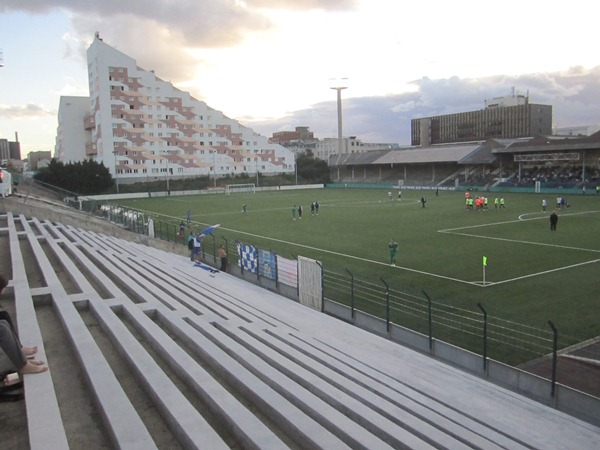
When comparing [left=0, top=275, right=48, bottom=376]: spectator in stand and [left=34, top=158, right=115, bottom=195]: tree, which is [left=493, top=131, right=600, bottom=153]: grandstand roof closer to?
[left=34, top=158, right=115, bottom=195]: tree

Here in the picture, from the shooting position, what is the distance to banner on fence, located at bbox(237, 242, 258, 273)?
1916 centimetres

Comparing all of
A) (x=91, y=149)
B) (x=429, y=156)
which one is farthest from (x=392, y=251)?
(x=91, y=149)

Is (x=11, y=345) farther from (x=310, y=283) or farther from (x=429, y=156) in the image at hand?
(x=429, y=156)

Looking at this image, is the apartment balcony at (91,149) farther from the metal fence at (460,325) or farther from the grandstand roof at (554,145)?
the metal fence at (460,325)

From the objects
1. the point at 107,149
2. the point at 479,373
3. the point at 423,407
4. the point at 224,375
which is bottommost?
the point at 479,373

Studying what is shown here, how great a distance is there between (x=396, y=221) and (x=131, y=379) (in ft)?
112

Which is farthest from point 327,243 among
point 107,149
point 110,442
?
point 107,149

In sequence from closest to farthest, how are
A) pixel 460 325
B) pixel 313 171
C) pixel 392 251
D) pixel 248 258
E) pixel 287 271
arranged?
pixel 460 325, pixel 287 271, pixel 248 258, pixel 392 251, pixel 313 171

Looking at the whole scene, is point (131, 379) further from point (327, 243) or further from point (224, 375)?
point (327, 243)

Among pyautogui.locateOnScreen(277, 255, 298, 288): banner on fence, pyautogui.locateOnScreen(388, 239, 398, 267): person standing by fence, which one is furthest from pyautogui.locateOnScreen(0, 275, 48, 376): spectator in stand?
pyautogui.locateOnScreen(388, 239, 398, 267): person standing by fence

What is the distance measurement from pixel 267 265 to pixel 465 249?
1216 centimetres

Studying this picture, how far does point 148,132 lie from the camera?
93.2 meters

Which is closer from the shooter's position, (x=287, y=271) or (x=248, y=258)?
(x=287, y=271)

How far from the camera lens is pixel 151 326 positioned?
298 inches
